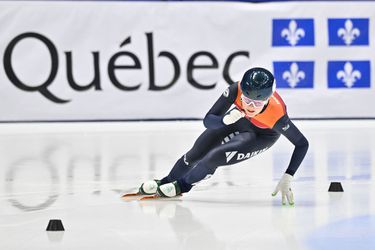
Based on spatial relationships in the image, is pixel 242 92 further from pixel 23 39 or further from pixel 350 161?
pixel 23 39

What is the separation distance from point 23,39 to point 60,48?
0.46 metres

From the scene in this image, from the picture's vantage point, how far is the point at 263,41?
12906mm

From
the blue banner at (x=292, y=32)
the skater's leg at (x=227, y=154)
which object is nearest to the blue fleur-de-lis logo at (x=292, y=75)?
the blue banner at (x=292, y=32)

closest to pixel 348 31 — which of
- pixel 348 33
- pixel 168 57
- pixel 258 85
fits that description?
pixel 348 33

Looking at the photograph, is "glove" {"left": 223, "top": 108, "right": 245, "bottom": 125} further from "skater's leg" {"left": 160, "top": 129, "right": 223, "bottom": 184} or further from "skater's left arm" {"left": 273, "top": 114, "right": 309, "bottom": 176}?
"skater's leg" {"left": 160, "top": 129, "right": 223, "bottom": 184}

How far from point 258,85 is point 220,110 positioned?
0.47 metres

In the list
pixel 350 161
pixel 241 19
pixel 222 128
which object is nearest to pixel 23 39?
pixel 241 19

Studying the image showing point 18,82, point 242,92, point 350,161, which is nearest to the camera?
point 242,92

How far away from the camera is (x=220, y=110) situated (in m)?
6.29

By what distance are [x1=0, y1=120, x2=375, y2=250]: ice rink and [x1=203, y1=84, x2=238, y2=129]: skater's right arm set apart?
1.54 feet

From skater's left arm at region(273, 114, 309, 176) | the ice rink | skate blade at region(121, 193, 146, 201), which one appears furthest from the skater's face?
skate blade at region(121, 193, 146, 201)

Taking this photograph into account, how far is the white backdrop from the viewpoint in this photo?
41.3 feet

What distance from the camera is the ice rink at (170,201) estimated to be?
484 centimetres

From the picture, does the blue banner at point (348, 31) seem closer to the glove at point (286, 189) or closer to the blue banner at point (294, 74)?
the blue banner at point (294, 74)
